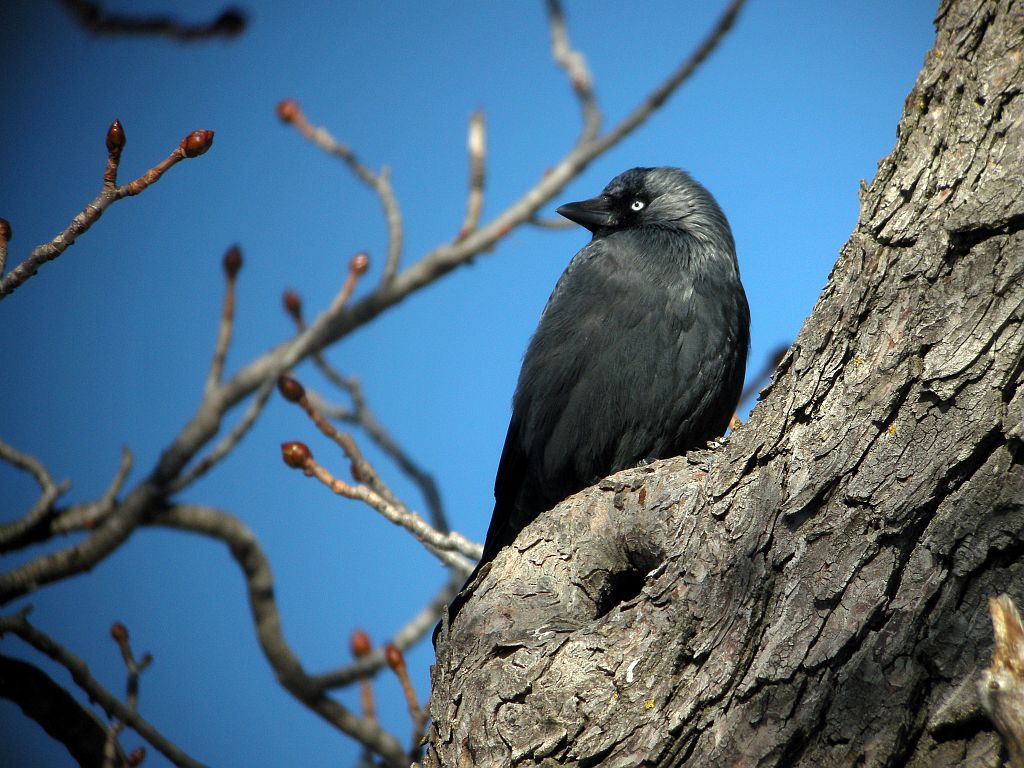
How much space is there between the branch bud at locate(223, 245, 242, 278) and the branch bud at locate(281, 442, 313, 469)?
0.89 m

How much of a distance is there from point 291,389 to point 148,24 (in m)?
1.87

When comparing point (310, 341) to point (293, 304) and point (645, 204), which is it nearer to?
point (293, 304)

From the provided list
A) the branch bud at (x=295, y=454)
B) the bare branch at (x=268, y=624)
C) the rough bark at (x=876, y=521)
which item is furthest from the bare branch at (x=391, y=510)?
the rough bark at (x=876, y=521)

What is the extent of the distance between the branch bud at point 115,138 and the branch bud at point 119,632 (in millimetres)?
2406

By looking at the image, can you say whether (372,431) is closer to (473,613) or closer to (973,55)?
(473,613)

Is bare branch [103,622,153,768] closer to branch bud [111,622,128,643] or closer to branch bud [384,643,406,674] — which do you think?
branch bud [111,622,128,643]

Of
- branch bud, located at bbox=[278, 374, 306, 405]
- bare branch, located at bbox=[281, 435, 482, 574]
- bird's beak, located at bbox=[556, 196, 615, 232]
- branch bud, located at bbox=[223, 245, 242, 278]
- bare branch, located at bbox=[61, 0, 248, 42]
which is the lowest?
bare branch, located at bbox=[281, 435, 482, 574]

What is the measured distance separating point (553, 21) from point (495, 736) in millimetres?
4235

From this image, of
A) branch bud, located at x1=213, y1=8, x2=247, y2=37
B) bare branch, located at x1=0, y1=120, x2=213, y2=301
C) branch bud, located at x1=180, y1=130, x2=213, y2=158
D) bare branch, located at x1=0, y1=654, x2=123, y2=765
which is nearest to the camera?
bare branch, located at x1=0, y1=120, x2=213, y2=301

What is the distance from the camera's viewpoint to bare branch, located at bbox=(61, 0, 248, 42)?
436cm

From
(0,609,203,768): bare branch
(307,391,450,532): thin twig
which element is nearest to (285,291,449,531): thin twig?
(307,391,450,532): thin twig

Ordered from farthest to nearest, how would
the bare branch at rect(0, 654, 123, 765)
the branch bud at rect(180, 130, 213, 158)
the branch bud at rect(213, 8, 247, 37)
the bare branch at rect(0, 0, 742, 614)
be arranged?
the branch bud at rect(213, 8, 247, 37)
the bare branch at rect(0, 0, 742, 614)
the bare branch at rect(0, 654, 123, 765)
the branch bud at rect(180, 130, 213, 158)

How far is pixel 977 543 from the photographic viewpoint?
2299 millimetres

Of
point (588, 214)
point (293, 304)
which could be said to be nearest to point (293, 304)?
point (293, 304)
